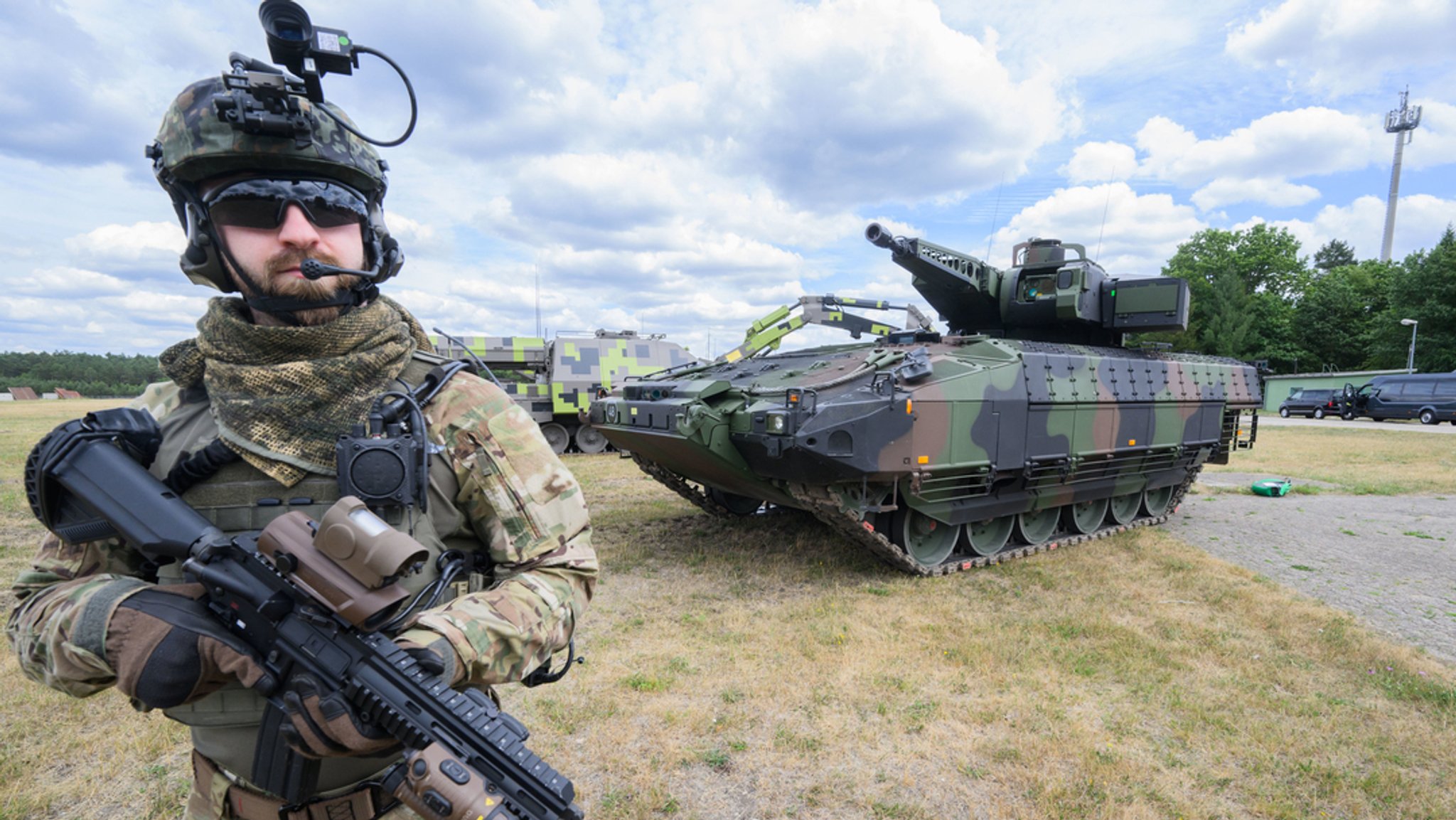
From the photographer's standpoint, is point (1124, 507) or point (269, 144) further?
point (1124, 507)

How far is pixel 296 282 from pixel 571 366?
1357cm

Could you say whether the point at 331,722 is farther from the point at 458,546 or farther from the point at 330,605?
the point at 458,546

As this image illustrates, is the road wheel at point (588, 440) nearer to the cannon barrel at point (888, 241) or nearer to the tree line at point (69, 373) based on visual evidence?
the cannon barrel at point (888, 241)

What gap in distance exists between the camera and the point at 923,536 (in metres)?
6.44

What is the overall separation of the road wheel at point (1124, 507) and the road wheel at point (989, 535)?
1888 mm

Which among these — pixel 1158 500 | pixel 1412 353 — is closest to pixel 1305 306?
pixel 1412 353

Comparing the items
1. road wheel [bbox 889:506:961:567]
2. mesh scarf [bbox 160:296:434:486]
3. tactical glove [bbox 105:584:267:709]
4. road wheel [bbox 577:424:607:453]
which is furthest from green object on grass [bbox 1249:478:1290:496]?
tactical glove [bbox 105:584:267:709]

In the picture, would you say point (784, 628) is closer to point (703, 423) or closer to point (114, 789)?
point (703, 423)

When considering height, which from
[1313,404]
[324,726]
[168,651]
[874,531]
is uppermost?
[168,651]

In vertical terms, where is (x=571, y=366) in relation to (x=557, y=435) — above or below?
above

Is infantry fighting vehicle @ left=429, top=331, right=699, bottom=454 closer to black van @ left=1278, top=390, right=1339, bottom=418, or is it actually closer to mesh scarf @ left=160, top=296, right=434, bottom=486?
mesh scarf @ left=160, top=296, right=434, bottom=486

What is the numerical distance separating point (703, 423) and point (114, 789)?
3.79 metres

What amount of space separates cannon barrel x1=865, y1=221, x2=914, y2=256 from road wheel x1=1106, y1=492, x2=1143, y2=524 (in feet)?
11.8

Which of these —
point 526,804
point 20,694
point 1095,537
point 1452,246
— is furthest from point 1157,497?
point 1452,246
